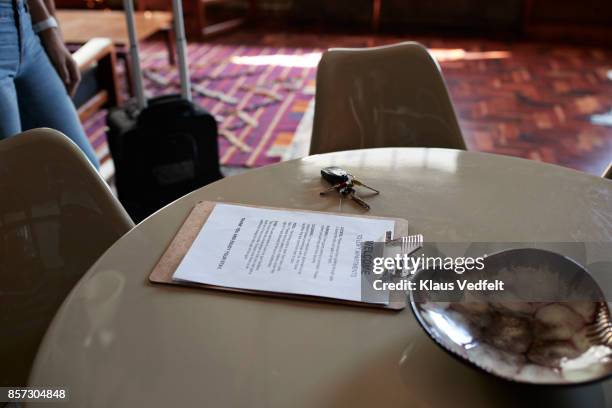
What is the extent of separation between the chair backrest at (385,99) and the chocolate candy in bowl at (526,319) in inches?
27.0

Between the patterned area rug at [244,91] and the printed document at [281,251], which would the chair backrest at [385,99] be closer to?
the printed document at [281,251]

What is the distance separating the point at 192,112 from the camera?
1.90 m

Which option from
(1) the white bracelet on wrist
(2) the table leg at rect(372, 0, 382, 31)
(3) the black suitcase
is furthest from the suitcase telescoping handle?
(2) the table leg at rect(372, 0, 382, 31)

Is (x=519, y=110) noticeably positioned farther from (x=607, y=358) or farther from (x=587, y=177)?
(x=607, y=358)

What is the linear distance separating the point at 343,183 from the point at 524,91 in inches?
99.2

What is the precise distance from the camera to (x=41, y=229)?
3.10 feet

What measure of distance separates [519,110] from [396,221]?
230 centimetres

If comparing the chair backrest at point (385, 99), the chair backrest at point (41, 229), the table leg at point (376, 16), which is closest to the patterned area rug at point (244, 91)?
the table leg at point (376, 16)

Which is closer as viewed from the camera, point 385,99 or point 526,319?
point 526,319

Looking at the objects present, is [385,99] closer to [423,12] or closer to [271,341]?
[271,341]

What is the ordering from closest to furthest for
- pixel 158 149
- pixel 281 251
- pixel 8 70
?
pixel 281 251 < pixel 8 70 < pixel 158 149

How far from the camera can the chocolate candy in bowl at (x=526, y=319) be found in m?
0.58

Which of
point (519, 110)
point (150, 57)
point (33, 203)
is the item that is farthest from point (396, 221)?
point (150, 57)

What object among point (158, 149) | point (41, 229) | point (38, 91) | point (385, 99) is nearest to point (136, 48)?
point (158, 149)
